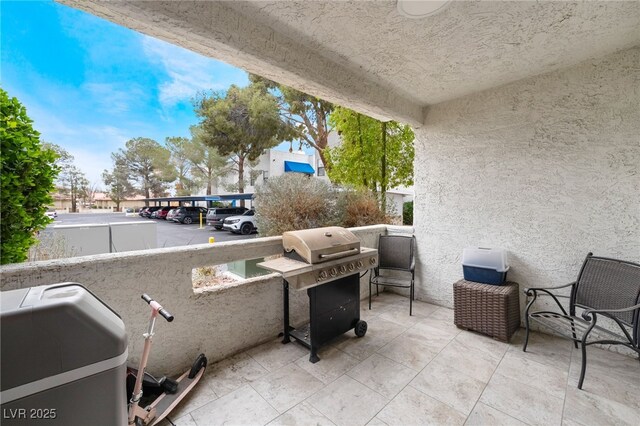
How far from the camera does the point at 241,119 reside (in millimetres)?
12461

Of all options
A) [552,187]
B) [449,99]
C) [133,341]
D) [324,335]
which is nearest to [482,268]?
[552,187]

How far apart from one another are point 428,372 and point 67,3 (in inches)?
163

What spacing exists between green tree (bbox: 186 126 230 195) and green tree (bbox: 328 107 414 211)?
1451 cm

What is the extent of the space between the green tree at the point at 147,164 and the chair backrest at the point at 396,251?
72.5 feet

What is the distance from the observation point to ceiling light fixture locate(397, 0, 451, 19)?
1919 millimetres

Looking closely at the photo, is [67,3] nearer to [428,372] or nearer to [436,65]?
[436,65]

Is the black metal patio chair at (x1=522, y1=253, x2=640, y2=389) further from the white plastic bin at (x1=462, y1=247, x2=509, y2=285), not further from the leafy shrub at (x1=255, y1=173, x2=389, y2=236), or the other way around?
the leafy shrub at (x1=255, y1=173, x2=389, y2=236)

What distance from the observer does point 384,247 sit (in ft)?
14.7

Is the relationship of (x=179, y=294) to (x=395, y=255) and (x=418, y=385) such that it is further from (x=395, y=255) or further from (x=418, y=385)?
(x=395, y=255)

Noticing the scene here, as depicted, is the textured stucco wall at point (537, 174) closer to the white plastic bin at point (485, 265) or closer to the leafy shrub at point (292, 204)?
the white plastic bin at point (485, 265)

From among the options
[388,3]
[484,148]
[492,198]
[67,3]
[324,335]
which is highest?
[388,3]

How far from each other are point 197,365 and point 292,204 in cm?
332

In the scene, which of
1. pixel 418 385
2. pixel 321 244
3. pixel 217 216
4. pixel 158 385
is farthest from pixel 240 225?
pixel 418 385

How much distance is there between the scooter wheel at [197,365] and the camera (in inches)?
94.1
